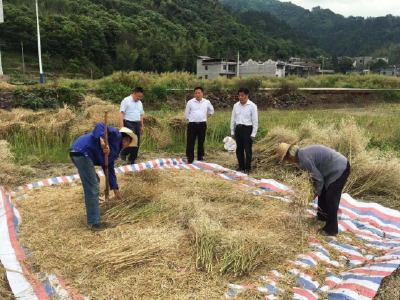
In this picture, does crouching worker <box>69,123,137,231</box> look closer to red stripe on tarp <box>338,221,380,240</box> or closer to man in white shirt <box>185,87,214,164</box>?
red stripe on tarp <box>338,221,380,240</box>

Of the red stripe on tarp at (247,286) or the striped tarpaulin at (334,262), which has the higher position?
the red stripe on tarp at (247,286)

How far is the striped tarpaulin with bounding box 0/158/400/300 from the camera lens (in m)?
2.19

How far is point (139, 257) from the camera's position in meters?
2.40

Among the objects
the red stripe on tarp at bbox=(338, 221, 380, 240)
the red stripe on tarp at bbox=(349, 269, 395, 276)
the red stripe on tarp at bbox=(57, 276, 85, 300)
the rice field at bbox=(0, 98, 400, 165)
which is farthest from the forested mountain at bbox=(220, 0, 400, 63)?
the red stripe on tarp at bbox=(57, 276, 85, 300)

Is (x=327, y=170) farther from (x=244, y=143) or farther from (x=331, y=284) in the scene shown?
(x=244, y=143)

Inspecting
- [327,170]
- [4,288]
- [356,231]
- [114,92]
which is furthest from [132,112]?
[114,92]

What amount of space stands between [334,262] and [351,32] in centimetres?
11049

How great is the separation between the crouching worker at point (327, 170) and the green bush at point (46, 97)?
10956 millimetres

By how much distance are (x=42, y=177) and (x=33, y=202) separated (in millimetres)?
1505

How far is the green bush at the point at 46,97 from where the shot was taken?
11.5 m

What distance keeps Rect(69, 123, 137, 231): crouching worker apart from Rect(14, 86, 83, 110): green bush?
1008 centimetres

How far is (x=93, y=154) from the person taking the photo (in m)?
2.91

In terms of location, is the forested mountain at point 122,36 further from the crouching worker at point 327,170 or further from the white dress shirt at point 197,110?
the crouching worker at point 327,170

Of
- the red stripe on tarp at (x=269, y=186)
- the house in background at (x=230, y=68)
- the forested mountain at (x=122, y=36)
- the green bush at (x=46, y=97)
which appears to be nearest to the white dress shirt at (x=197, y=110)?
the red stripe on tarp at (x=269, y=186)
